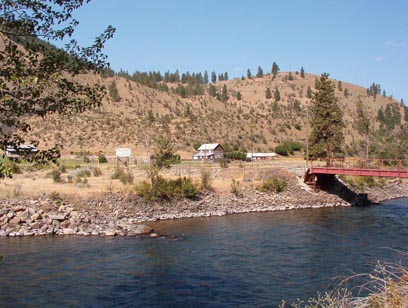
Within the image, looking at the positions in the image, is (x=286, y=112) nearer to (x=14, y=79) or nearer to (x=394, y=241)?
(x=394, y=241)

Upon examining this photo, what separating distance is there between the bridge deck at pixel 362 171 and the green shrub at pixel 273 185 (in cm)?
394

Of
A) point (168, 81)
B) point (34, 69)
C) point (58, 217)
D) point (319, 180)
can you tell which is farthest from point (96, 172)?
point (168, 81)

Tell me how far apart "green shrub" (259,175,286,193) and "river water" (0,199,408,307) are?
12144mm

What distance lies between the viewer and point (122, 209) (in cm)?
3609

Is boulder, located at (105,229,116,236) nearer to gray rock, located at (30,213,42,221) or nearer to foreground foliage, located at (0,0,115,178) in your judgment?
gray rock, located at (30,213,42,221)

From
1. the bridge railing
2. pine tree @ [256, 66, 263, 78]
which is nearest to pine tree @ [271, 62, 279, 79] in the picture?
pine tree @ [256, 66, 263, 78]

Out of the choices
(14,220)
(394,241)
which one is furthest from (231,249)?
(14,220)

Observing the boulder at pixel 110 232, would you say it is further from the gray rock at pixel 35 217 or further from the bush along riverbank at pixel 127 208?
the gray rock at pixel 35 217

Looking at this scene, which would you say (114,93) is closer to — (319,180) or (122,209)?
(319,180)

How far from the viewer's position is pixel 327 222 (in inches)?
1363

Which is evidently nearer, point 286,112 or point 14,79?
point 14,79

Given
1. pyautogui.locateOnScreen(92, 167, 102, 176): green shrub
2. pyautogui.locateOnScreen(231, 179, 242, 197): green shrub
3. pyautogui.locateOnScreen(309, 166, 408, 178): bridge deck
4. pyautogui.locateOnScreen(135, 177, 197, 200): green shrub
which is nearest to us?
pyautogui.locateOnScreen(309, 166, 408, 178): bridge deck

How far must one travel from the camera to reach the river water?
16641 mm

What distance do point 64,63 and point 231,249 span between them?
61.1 ft
